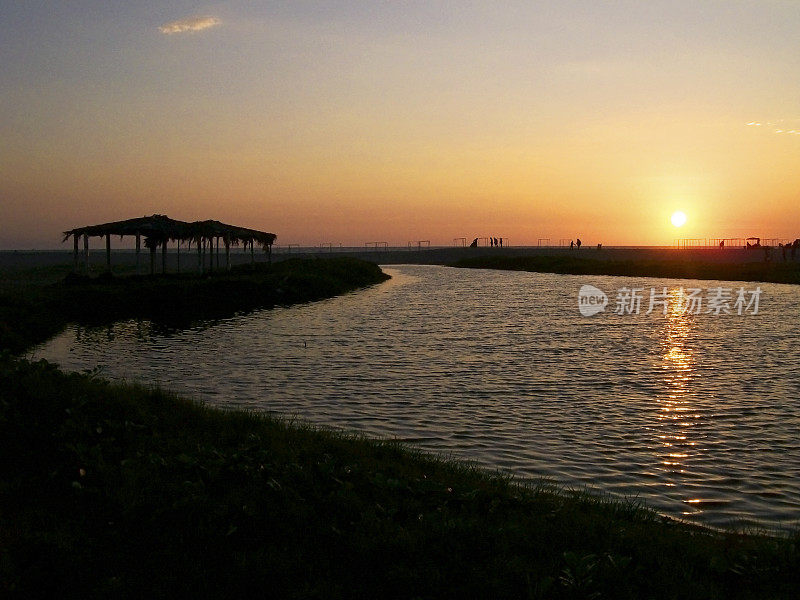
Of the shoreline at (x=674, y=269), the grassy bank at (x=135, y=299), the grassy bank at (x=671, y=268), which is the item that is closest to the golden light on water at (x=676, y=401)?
the grassy bank at (x=135, y=299)

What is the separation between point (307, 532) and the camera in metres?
6.92

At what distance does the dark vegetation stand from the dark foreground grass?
0.02 metres

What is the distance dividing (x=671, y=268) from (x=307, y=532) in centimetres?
7962

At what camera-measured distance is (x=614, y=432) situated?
13.0 meters

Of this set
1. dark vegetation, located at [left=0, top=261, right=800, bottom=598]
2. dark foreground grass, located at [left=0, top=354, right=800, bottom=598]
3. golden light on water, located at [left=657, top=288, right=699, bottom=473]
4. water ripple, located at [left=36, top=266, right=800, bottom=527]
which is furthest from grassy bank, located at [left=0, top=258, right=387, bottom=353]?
golden light on water, located at [left=657, top=288, right=699, bottom=473]

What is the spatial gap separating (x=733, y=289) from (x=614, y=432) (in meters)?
47.1

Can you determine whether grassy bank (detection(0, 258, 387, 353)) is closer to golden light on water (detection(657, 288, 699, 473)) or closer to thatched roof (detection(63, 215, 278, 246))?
thatched roof (detection(63, 215, 278, 246))

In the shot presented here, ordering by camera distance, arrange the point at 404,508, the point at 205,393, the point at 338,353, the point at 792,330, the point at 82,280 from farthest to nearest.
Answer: the point at 82,280, the point at 792,330, the point at 338,353, the point at 205,393, the point at 404,508

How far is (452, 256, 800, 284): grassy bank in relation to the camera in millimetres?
66750

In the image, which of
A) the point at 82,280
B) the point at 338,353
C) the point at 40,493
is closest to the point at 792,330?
the point at 338,353

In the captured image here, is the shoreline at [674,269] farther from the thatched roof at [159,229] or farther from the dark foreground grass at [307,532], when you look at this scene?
the dark foreground grass at [307,532]

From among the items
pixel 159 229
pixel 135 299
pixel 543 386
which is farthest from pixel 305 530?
pixel 159 229

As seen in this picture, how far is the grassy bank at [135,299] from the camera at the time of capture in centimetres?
2672

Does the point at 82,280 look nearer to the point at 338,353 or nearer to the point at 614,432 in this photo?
the point at 338,353
